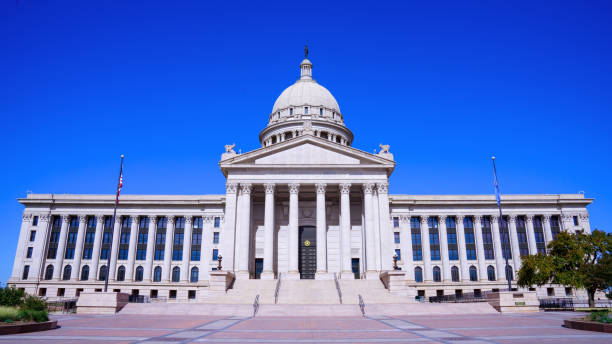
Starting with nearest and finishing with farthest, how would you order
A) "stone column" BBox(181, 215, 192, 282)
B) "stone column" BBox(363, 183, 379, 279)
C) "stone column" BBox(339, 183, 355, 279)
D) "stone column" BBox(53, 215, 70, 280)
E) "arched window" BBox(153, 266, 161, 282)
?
"stone column" BBox(363, 183, 379, 279) → "stone column" BBox(339, 183, 355, 279) → "stone column" BBox(53, 215, 70, 280) → "stone column" BBox(181, 215, 192, 282) → "arched window" BBox(153, 266, 161, 282)

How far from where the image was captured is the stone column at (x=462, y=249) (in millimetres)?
65863

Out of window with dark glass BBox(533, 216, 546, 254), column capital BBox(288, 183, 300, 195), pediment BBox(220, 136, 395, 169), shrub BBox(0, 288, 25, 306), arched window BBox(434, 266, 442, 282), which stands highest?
pediment BBox(220, 136, 395, 169)

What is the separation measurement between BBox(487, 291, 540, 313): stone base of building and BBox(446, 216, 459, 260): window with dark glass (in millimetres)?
36277

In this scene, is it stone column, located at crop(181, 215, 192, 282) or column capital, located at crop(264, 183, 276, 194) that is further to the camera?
stone column, located at crop(181, 215, 192, 282)

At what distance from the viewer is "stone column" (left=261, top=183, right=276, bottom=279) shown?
46.8 metres

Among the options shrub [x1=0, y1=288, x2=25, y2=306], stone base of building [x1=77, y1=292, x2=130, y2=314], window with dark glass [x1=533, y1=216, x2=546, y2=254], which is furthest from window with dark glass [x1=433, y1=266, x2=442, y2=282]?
shrub [x1=0, y1=288, x2=25, y2=306]

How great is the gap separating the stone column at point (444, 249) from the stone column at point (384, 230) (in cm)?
2152

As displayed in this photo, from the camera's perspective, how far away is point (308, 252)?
54.1 meters

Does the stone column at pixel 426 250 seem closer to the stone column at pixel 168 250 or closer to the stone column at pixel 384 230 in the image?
the stone column at pixel 384 230

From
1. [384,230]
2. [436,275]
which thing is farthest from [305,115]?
[436,275]

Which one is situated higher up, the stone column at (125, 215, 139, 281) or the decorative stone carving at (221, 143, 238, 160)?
the decorative stone carving at (221, 143, 238, 160)

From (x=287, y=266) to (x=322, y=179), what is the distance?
37.8 feet

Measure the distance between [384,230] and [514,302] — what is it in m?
18.4

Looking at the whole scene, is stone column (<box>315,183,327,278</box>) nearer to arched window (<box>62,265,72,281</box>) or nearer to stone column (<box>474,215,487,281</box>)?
stone column (<box>474,215,487,281</box>)
